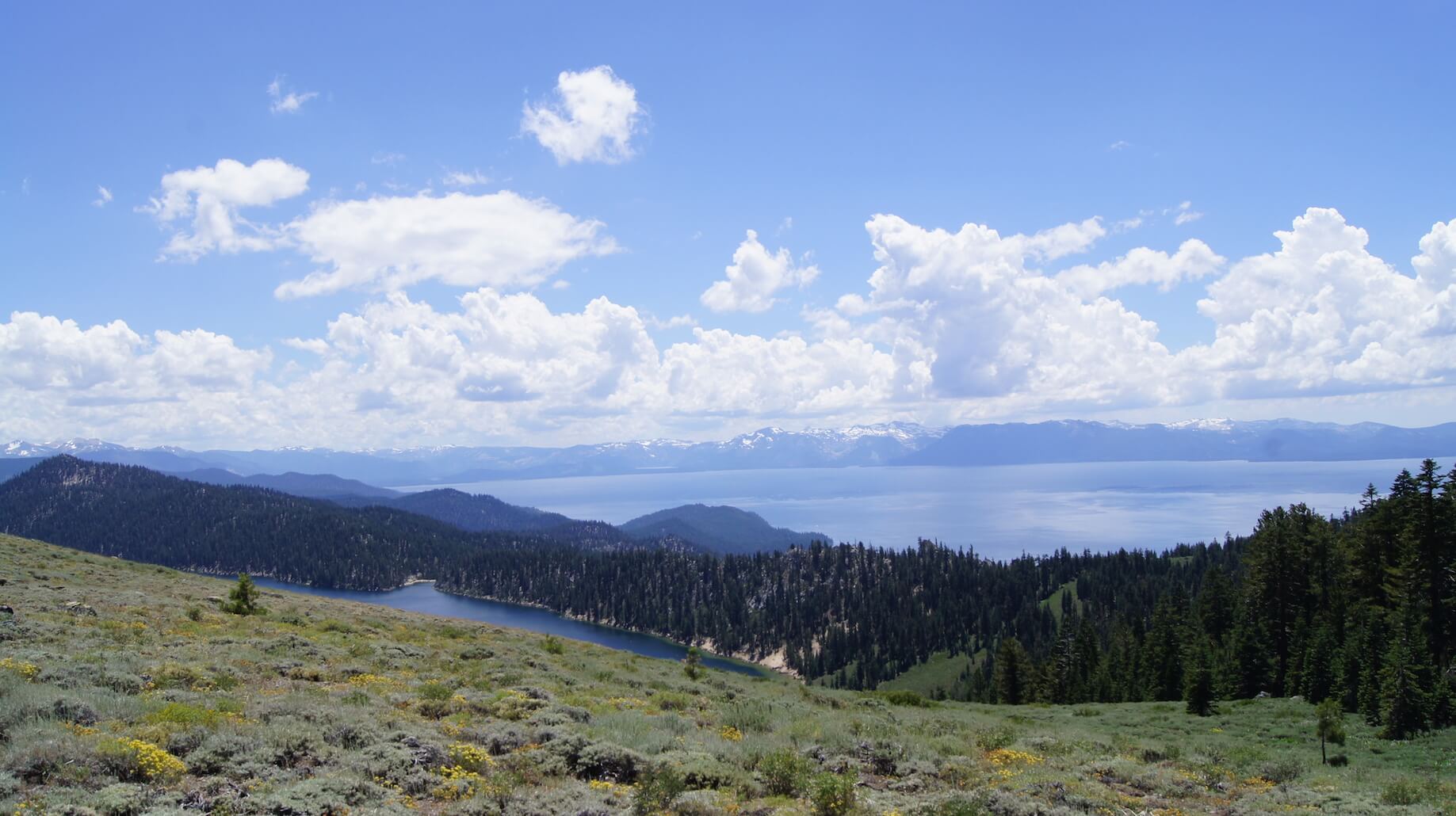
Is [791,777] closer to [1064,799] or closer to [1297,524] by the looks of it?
[1064,799]

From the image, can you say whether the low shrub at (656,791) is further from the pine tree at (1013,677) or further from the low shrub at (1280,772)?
the pine tree at (1013,677)

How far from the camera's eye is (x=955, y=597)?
167 metres

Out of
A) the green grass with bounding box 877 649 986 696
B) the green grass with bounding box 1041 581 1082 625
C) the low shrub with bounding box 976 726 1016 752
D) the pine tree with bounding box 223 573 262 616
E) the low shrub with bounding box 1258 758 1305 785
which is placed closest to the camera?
the low shrub with bounding box 1258 758 1305 785

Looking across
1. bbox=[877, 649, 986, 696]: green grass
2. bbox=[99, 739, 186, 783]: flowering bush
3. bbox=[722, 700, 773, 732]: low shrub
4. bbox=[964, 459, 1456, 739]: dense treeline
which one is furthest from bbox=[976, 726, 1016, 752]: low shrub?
bbox=[877, 649, 986, 696]: green grass

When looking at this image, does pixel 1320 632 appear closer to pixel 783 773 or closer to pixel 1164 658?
pixel 1164 658

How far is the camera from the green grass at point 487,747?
1133 cm

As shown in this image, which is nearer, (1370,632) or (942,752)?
(942,752)

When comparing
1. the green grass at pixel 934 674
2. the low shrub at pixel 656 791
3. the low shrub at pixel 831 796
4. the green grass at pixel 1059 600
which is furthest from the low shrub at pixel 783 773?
the green grass at pixel 1059 600

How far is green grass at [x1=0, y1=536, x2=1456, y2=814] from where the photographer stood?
1133cm

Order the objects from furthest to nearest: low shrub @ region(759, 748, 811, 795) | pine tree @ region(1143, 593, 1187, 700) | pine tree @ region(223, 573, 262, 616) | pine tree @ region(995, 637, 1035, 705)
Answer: pine tree @ region(995, 637, 1035, 705) → pine tree @ region(1143, 593, 1187, 700) → pine tree @ region(223, 573, 262, 616) → low shrub @ region(759, 748, 811, 795)

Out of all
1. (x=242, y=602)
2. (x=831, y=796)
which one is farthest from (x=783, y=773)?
(x=242, y=602)

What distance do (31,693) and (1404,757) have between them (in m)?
41.2

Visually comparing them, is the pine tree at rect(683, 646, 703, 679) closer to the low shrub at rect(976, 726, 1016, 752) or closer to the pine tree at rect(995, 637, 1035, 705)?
the low shrub at rect(976, 726, 1016, 752)

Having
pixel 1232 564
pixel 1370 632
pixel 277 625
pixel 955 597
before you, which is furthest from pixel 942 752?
pixel 955 597
